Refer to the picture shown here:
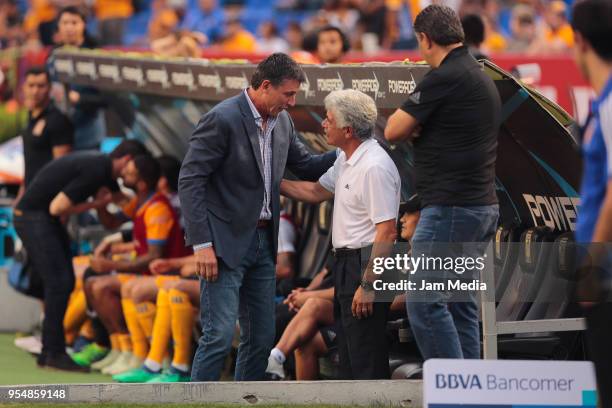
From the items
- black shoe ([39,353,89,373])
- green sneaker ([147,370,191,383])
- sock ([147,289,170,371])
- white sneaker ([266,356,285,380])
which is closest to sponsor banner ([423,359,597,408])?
white sneaker ([266,356,285,380])

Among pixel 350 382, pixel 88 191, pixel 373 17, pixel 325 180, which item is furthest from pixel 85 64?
pixel 373 17

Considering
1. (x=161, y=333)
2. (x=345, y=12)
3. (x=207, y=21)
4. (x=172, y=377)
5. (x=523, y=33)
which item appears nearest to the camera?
(x=172, y=377)

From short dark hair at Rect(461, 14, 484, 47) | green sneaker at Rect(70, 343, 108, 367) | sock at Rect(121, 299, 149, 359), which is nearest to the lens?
sock at Rect(121, 299, 149, 359)

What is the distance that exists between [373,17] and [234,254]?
13230 mm

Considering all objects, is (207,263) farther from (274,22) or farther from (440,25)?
(274,22)

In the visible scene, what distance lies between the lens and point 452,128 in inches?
248

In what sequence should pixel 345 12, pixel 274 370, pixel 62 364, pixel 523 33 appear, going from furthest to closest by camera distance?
pixel 345 12, pixel 523 33, pixel 62 364, pixel 274 370

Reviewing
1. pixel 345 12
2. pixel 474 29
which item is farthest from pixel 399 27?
pixel 474 29

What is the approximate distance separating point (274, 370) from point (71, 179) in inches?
101

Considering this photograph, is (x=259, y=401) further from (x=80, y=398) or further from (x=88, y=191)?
(x=88, y=191)

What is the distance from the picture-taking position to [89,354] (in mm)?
9891

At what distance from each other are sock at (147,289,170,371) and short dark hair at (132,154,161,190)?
0.89 m

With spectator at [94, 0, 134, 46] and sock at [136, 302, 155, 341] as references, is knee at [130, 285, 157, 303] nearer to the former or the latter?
sock at [136, 302, 155, 341]

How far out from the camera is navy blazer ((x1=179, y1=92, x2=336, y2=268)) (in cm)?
686
